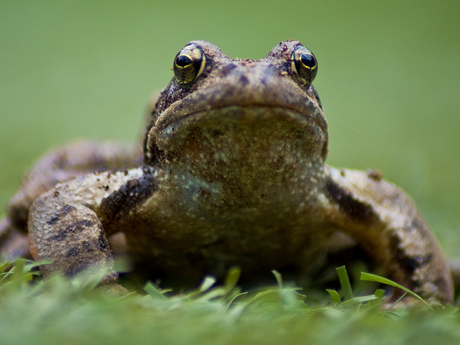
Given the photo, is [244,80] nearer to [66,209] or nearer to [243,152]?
[243,152]

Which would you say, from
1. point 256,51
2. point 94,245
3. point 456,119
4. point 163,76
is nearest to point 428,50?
point 456,119

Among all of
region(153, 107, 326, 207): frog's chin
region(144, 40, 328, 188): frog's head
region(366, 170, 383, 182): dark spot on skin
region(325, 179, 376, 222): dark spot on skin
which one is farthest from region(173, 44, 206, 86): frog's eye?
region(366, 170, 383, 182): dark spot on skin

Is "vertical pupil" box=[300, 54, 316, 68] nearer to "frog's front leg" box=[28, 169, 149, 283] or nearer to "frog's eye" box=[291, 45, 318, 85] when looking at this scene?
"frog's eye" box=[291, 45, 318, 85]

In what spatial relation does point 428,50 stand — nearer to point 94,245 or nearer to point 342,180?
point 342,180

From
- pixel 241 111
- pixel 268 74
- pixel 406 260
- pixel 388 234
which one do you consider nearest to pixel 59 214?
pixel 241 111

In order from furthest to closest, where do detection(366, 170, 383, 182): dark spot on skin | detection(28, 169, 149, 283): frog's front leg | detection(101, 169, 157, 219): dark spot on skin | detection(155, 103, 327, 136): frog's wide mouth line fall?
1. detection(366, 170, 383, 182): dark spot on skin
2. detection(101, 169, 157, 219): dark spot on skin
3. detection(28, 169, 149, 283): frog's front leg
4. detection(155, 103, 327, 136): frog's wide mouth line
